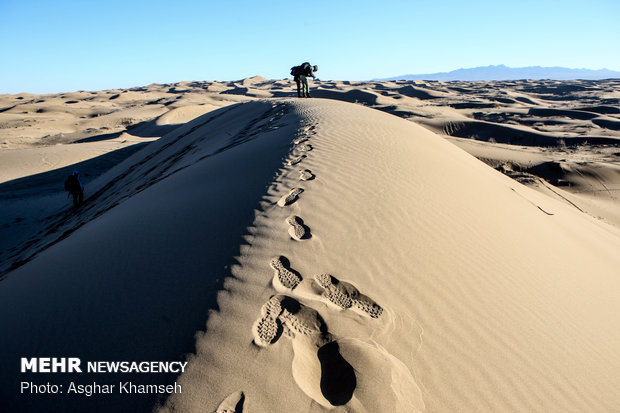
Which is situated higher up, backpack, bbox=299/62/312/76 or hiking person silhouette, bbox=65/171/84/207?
backpack, bbox=299/62/312/76

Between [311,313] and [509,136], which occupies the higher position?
[311,313]

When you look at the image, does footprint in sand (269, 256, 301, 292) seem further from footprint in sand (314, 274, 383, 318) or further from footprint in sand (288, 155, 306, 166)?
footprint in sand (288, 155, 306, 166)

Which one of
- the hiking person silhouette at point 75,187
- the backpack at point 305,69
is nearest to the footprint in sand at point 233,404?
the hiking person silhouette at point 75,187

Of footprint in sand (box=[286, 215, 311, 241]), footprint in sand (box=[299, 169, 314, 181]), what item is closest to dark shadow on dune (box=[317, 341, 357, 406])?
footprint in sand (box=[286, 215, 311, 241])

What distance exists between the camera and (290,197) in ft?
9.44

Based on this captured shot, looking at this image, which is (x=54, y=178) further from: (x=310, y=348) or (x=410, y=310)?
(x=410, y=310)

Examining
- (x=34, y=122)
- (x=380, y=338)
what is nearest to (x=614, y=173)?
(x=380, y=338)

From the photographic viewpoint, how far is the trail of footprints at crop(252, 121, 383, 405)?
5.36 feet

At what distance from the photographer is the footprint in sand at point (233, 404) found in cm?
141

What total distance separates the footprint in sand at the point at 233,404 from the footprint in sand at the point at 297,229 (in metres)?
1.10

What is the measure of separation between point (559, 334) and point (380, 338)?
1346 millimetres

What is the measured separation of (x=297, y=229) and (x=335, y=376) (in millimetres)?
1102

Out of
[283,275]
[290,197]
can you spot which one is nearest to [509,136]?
[290,197]

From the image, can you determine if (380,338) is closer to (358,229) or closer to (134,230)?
(358,229)
